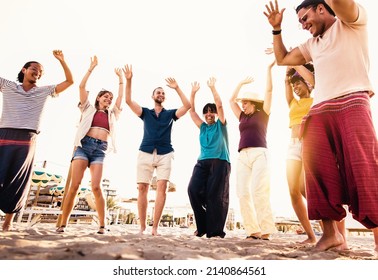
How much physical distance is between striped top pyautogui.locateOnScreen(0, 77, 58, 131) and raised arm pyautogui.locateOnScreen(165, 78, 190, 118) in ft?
5.64

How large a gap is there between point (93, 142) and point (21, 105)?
98 cm

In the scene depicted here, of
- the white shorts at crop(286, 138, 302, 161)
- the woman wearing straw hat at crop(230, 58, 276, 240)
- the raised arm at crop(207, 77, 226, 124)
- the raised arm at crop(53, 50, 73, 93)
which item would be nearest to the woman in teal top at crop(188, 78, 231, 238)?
the raised arm at crop(207, 77, 226, 124)

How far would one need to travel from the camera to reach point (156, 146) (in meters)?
3.93

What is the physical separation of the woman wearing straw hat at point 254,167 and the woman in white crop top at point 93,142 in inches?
74.0

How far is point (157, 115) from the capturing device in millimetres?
4156

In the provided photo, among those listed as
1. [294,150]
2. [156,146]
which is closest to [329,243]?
[294,150]

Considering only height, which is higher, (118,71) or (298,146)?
(118,71)

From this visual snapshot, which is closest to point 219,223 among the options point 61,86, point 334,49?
point 334,49

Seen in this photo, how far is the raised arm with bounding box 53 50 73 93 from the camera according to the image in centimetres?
353

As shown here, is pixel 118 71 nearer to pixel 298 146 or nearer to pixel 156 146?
pixel 156 146

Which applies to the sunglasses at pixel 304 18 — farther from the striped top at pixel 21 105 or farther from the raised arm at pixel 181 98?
the striped top at pixel 21 105

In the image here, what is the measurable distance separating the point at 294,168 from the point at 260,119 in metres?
1.06
